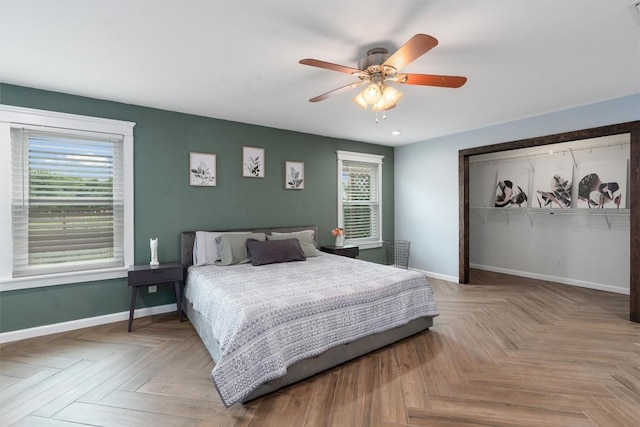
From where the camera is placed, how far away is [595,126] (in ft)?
12.1

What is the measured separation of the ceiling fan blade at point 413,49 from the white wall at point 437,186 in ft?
10.3

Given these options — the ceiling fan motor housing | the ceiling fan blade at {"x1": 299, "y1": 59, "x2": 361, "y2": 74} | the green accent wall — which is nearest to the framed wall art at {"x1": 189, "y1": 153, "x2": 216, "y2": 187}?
the green accent wall

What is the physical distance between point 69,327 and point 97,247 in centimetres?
85

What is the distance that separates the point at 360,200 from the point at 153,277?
12.0ft

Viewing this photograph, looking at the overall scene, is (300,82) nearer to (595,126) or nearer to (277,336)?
(277,336)

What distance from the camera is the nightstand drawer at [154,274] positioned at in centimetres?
323

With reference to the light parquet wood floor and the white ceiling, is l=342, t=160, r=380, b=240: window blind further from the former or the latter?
the light parquet wood floor

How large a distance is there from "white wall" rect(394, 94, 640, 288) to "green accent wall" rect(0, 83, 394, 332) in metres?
1.60

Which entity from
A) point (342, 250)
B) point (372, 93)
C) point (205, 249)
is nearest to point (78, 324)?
point (205, 249)

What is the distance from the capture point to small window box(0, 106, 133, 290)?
10.0ft

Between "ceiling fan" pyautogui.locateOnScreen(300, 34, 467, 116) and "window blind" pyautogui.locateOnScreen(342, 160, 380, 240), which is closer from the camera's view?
"ceiling fan" pyautogui.locateOnScreen(300, 34, 467, 116)

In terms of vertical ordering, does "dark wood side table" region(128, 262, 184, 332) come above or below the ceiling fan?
below

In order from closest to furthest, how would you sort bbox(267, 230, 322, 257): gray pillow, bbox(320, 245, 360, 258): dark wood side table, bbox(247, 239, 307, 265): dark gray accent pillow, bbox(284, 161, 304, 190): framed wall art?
bbox(247, 239, 307, 265): dark gray accent pillow, bbox(267, 230, 322, 257): gray pillow, bbox(284, 161, 304, 190): framed wall art, bbox(320, 245, 360, 258): dark wood side table

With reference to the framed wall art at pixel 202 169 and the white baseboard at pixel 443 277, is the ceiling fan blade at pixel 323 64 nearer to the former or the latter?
the framed wall art at pixel 202 169
